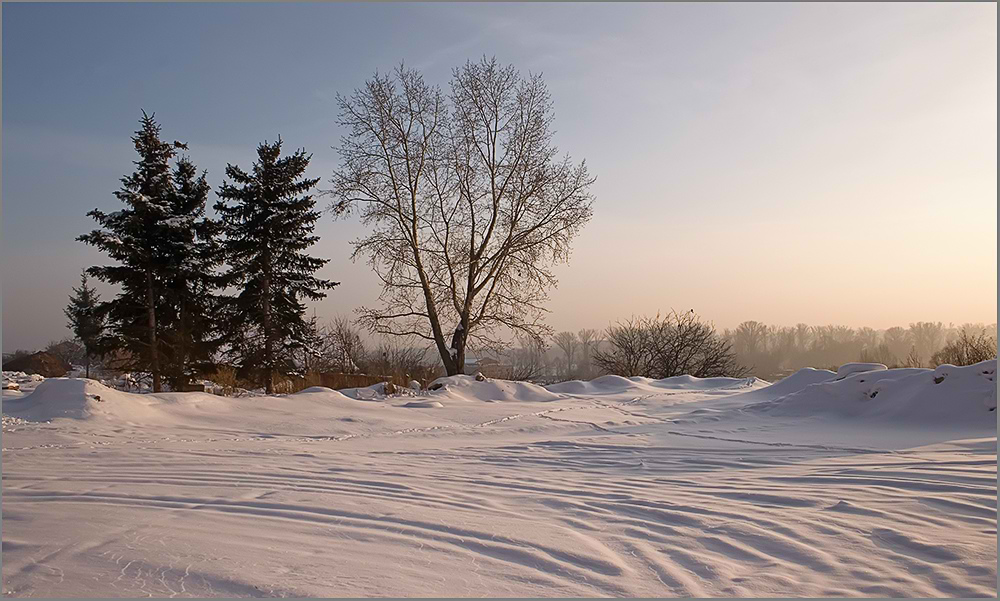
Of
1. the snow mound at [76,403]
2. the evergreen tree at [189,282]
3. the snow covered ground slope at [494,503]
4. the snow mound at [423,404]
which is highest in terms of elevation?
the evergreen tree at [189,282]

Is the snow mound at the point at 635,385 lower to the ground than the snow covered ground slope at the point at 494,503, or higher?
higher

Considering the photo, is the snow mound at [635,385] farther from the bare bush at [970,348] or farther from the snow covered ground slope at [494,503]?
the snow covered ground slope at [494,503]

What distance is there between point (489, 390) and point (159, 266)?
939 cm

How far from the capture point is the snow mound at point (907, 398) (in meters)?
7.58

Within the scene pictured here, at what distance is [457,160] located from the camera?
53.4ft

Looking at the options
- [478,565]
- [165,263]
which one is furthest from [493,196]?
[478,565]

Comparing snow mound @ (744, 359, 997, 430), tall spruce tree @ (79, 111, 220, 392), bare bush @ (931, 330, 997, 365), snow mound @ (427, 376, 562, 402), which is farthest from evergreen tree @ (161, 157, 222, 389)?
bare bush @ (931, 330, 997, 365)

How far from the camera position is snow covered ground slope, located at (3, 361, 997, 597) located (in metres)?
2.76

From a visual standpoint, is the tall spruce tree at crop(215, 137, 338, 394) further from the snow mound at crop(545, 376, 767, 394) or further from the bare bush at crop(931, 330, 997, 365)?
the bare bush at crop(931, 330, 997, 365)

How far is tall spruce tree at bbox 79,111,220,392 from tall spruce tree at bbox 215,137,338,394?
79cm

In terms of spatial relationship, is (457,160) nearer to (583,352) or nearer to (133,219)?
(133,219)

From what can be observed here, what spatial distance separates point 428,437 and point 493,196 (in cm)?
993

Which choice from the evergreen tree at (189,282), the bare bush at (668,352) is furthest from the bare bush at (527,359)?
the evergreen tree at (189,282)

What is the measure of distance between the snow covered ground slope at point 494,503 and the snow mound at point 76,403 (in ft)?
0.12
